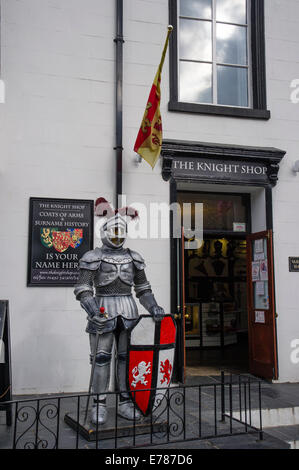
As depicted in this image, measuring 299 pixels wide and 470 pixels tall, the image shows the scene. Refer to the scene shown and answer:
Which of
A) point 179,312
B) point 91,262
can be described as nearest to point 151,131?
point 91,262

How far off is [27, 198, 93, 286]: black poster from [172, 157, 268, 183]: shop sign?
1552 mm

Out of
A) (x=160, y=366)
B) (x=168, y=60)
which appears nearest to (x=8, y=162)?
(x=168, y=60)

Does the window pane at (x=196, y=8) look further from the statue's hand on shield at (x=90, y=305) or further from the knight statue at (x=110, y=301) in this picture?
the statue's hand on shield at (x=90, y=305)

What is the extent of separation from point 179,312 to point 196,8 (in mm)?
5087

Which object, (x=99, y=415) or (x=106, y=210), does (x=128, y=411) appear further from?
(x=106, y=210)

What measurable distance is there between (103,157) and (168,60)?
1962mm

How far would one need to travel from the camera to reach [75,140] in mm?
6832

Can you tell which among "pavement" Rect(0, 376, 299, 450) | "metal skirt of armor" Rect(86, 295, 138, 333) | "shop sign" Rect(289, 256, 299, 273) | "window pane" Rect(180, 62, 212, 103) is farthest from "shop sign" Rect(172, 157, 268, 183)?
"pavement" Rect(0, 376, 299, 450)

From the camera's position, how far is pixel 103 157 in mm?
6895

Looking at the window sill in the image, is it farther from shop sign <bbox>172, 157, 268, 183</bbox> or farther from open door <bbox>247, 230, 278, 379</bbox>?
open door <bbox>247, 230, 278, 379</bbox>

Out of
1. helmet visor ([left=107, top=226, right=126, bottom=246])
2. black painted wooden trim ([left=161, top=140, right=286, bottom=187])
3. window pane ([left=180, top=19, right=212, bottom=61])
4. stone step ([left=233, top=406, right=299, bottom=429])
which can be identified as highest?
window pane ([left=180, top=19, right=212, bottom=61])

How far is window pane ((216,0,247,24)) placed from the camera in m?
7.95
